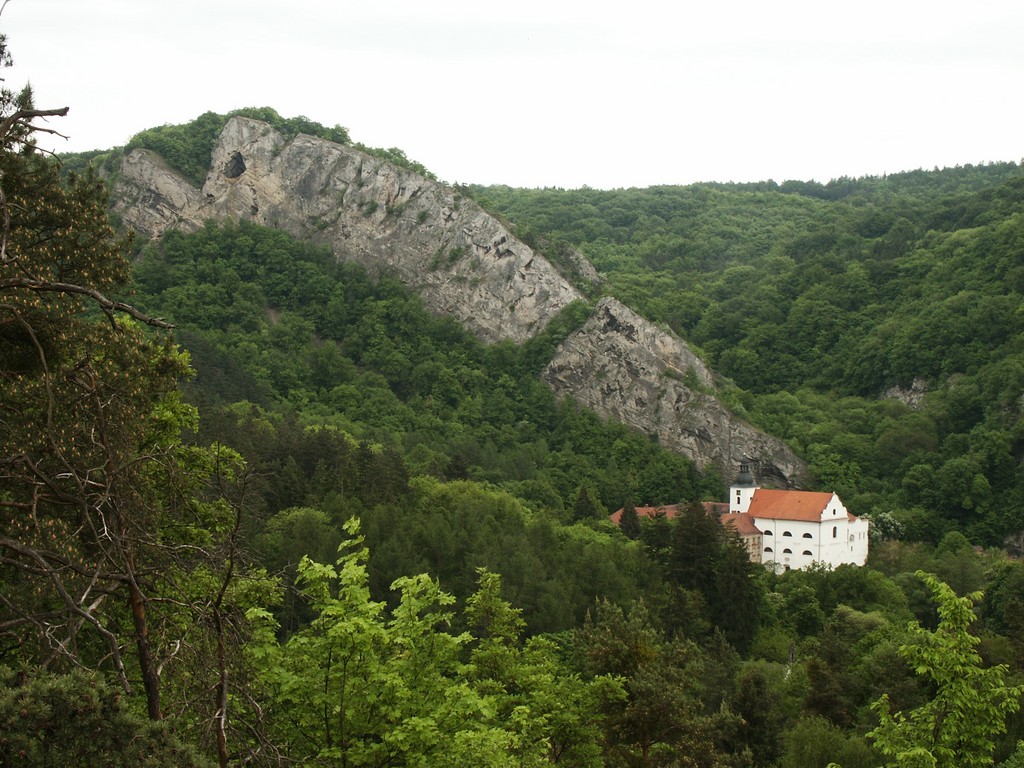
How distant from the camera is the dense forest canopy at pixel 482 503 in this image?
23.0 feet

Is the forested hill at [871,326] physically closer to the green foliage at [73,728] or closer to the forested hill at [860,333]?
the forested hill at [860,333]

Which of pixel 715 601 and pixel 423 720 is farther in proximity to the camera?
pixel 715 601

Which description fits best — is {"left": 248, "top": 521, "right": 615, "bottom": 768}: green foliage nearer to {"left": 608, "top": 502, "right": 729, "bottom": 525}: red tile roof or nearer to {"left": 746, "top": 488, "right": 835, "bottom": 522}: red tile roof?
{"left": 608, "top": 502, "right": 729, "bottom": 525}: red tile roof

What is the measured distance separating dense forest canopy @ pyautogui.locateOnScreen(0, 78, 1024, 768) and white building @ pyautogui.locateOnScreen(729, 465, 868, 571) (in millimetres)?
2580

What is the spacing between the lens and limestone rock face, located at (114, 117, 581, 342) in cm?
8081

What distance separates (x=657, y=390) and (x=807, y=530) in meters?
22.3

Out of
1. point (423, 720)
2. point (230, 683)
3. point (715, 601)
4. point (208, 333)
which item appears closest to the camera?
point (230, 683)

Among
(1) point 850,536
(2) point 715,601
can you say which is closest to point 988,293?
(1) point 850,536

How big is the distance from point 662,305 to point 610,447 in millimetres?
25311

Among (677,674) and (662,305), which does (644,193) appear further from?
(677,674)

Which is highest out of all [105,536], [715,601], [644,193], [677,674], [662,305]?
[644,193]

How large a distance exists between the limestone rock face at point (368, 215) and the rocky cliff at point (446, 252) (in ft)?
0.28

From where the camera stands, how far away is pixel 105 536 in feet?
19.1

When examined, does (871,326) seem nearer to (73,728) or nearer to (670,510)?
(670,510)
